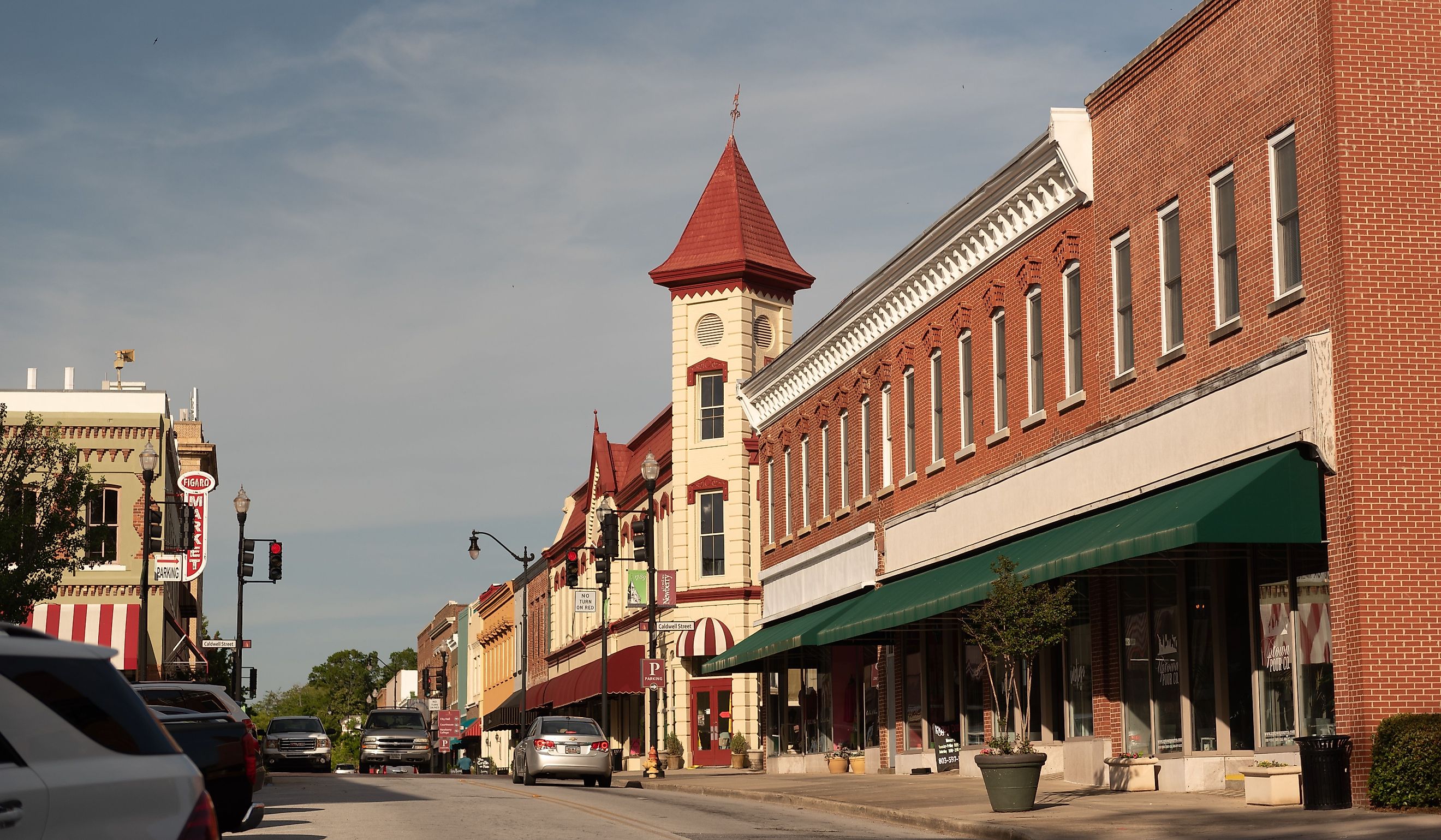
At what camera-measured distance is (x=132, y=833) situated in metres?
6.53

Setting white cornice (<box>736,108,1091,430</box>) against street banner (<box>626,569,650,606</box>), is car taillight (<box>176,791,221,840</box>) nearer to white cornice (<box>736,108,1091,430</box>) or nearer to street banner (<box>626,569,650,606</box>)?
white cornice (<box>736,108,1091,430</box>)

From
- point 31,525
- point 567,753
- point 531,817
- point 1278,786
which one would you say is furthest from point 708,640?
point 1278,786

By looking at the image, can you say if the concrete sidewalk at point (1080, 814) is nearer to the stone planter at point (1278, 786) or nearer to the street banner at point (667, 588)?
the stone planter at point (1278, 786)

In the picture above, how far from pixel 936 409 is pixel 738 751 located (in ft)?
59.5

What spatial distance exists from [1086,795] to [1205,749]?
79.7 inches

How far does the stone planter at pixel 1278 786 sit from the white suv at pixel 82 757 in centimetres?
1651

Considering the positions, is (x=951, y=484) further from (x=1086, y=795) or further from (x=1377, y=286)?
(x=1377, y=286)

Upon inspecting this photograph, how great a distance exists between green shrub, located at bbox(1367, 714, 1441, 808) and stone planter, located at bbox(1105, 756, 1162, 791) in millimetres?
6024

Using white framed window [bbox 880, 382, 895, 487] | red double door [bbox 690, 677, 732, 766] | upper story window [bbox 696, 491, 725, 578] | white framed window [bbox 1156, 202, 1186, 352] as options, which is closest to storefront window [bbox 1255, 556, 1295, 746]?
white framed window [bbox 1156, 202, 1186, 352]

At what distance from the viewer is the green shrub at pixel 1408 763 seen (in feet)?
60.1

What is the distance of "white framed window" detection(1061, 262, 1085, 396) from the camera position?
1131 inches

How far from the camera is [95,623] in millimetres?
50750

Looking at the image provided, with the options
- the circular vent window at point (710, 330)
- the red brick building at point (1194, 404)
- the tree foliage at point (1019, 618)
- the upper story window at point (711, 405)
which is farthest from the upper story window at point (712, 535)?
the tree foliage at point (1019, 618)

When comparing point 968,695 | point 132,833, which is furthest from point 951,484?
point 132,833
